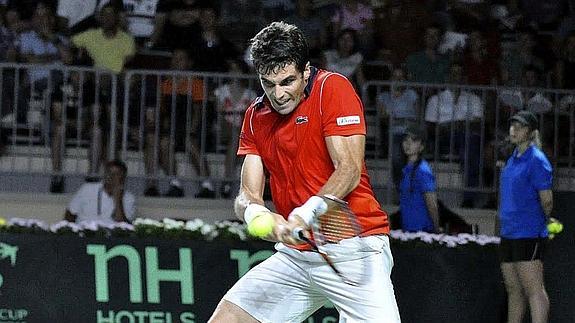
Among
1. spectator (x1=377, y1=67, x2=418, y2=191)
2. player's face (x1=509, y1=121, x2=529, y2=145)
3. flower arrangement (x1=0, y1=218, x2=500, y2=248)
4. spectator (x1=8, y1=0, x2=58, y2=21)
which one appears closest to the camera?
player's face (x1=509, y1=121, x2=529, y2=145)

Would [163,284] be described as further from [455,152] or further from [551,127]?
[551,127]

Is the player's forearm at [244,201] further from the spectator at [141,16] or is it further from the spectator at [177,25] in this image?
the spectator at [141,16]

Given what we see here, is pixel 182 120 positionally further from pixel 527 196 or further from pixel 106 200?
pixel 527 196

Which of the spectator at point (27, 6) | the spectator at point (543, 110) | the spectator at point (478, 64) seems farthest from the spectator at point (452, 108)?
the spectator at point (27, 6)

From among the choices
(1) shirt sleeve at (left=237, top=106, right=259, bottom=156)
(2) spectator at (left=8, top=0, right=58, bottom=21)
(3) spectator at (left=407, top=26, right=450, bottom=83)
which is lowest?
(1) shirt sleeve at (left=237, top=106, right=259, bottom=156)

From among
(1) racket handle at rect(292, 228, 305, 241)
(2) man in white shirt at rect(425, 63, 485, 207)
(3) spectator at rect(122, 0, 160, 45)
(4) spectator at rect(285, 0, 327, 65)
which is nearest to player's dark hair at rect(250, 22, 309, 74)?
(1) racket handle at rect(292, 228, 305, 241)

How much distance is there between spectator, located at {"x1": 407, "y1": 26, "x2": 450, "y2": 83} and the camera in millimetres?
11961

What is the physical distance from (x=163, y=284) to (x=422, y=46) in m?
4.34

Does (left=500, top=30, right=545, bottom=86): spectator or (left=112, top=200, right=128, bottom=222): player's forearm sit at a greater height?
(left=500, top=30, right=545, bottom=86): spectator

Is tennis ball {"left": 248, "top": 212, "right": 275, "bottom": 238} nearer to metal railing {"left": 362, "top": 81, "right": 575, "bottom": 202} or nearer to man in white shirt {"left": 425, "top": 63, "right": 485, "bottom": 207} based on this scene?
metal railing {"left": 362, "top": 81, "right": 575, "bottom": 202}

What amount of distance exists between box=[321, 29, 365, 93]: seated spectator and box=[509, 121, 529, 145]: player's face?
2.98 meters

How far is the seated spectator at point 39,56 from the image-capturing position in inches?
448

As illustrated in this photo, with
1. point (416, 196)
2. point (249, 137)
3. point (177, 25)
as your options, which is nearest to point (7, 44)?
point (177, 25)

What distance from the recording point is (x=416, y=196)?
33.3ft
